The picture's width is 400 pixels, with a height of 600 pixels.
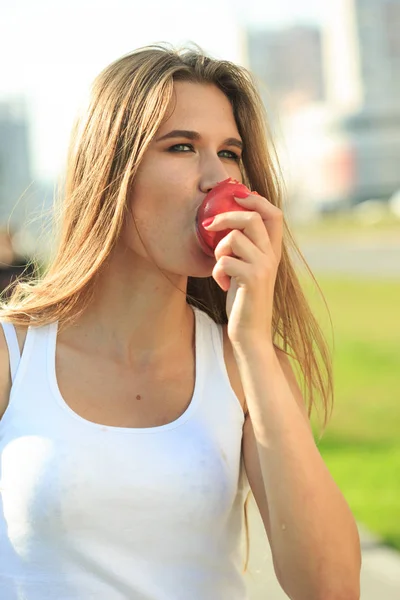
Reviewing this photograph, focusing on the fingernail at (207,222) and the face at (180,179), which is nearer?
the fingernail at (207,222)

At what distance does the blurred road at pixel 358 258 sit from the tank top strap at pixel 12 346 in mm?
22695

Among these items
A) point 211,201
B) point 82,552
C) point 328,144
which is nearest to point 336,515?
point 82,552

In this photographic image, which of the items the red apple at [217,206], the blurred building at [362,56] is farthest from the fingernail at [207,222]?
the blurred building at [362,56]

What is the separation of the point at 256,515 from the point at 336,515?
3201 millimetres

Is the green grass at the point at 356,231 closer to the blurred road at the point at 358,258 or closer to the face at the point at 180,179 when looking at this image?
the blurred road at the point at 358,258

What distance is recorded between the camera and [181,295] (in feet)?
8.71

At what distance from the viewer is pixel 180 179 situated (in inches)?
95.0

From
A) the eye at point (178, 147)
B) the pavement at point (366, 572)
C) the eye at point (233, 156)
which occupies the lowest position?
the pavement at point (366, 572)

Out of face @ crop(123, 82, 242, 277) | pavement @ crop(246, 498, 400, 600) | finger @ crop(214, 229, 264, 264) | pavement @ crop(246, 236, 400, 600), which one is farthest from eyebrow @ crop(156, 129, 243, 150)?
pavement @ crop(246, 498, 400, 600)

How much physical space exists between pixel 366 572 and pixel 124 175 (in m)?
2.73

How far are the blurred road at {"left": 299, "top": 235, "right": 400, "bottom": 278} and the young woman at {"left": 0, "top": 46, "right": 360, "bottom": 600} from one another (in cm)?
2245

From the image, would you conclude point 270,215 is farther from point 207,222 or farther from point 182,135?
point 182,135

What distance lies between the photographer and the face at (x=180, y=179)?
240 centimetres

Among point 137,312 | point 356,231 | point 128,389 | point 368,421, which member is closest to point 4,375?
point 128,389
